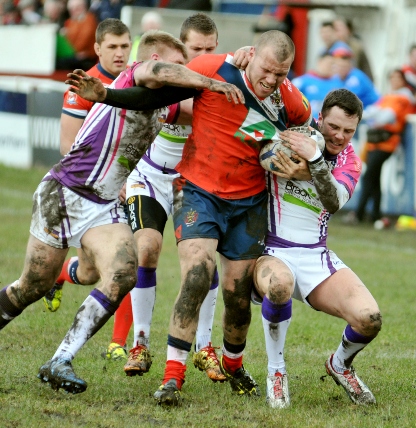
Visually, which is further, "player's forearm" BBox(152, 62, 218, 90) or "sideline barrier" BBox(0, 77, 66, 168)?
"sideline barrier" BBox(0, 77, 66, 168)

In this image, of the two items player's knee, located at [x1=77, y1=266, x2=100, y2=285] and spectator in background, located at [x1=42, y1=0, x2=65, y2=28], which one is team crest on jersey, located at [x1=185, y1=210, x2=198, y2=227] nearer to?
player's knee, located at [x1=77, y1=266, x2=100, y2=285]

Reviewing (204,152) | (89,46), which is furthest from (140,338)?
(89,46)

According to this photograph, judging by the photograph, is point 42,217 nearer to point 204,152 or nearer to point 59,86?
point 204,152

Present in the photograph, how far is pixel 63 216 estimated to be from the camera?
5.64 meters

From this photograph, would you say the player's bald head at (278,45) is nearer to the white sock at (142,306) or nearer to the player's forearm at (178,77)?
the player's forearm at (178,77)

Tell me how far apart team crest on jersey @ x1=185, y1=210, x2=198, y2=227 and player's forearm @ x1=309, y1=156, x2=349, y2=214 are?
766mm

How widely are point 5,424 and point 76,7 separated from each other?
16.1 m

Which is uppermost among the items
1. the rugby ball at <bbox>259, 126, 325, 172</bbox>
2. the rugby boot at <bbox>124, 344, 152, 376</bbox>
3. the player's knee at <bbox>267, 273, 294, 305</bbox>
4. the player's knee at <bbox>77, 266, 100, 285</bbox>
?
the rugby ball at <bbox>259, 126, 325, 172</bbox>

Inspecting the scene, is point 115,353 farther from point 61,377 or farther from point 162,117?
point 162,117

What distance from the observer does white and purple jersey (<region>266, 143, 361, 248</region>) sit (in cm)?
588

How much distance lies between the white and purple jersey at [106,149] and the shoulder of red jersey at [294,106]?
2.66 ft

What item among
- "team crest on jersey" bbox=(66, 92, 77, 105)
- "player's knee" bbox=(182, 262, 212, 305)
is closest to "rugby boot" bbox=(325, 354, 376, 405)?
"player's knee" bbox=(182, 262, 212, 305)

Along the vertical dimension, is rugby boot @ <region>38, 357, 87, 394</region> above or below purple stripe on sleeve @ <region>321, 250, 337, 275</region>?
below

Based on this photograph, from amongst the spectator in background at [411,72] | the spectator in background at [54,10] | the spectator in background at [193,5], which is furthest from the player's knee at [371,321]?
the spectator in background at [54,10]
